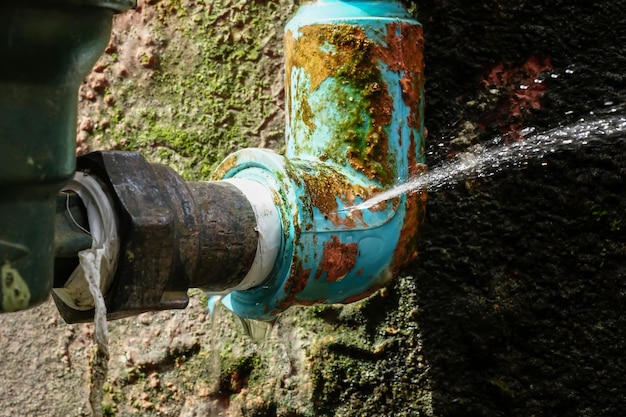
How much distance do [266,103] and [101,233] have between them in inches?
23.9

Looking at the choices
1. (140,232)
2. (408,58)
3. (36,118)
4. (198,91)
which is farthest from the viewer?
(198,91)

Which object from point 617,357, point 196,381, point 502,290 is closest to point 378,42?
point 502,290

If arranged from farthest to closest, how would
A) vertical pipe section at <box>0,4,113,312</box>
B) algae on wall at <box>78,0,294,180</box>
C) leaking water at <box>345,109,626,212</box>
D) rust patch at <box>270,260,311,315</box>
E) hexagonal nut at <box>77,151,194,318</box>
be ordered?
algae on wall at <box>78,0,294,180</box>, leaking water at <box>345,109,626,212</box>, rust patch at <box>270,260,311,315</box>, hexagonal nut at <box>77,151,194,318</box>, vertical pipe section at <box>0,4,113,312</box>

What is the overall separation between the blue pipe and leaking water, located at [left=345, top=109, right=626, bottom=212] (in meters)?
0.02

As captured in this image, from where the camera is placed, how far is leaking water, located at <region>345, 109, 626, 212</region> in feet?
4.04

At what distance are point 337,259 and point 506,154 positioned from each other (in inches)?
12.6

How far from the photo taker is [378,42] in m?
1.21

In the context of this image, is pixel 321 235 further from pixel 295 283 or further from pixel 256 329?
pixel 256 329

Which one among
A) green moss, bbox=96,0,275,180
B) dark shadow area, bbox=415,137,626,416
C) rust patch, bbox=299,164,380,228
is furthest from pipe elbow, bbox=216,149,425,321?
green moss, bbox=96,0,275,180

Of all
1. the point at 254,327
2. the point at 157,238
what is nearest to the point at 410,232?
the point at 254,327

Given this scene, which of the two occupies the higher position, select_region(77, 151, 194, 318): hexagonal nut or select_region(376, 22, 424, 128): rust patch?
select_region(376, 22, 424, 128): rust patch

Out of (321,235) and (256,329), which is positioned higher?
(321,235)

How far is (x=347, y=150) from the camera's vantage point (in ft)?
3.97

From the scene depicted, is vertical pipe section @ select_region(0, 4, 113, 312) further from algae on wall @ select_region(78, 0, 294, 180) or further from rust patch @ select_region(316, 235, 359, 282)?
algae on wall @ select_region(78, 0, 294, 180)
